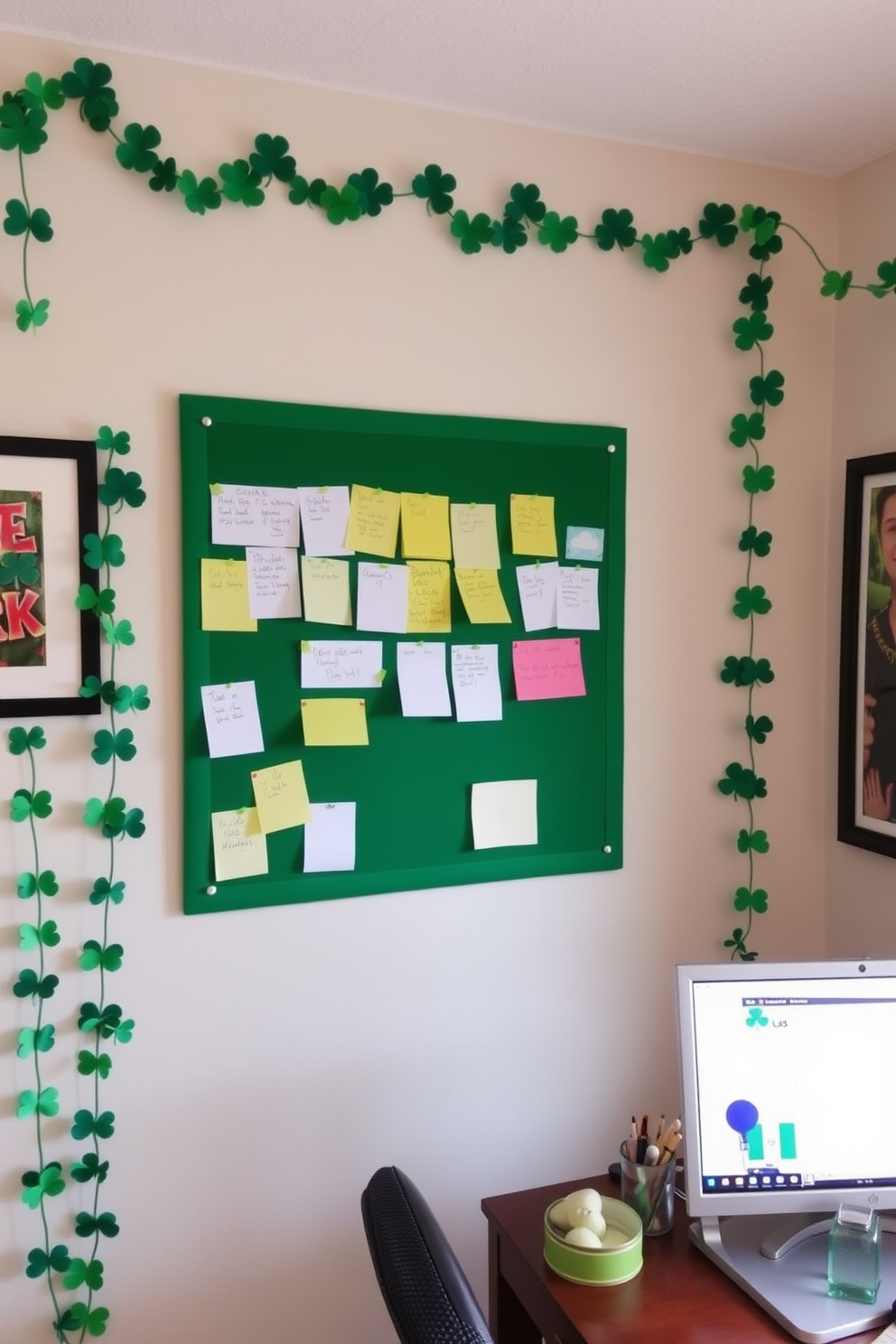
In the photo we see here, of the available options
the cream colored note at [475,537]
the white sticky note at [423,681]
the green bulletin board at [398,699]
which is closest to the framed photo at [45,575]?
the green bulletin board at [398,699]

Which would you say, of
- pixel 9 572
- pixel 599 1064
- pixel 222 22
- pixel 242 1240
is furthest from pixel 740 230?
pixel 242 1240

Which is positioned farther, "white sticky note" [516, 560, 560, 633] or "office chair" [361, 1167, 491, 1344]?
"white sticky note" [516, 560, 560, 633]

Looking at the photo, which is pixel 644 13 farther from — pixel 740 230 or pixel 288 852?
pixel 288 852

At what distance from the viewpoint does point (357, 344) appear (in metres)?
1.83

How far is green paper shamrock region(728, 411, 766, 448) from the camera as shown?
2.12 meters

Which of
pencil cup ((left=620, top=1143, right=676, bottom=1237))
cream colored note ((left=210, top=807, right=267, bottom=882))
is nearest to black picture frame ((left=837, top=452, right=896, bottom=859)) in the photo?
pencil cup ((left=620, top=1143, right=676, bottom=1237))

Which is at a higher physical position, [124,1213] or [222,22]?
[222,22]

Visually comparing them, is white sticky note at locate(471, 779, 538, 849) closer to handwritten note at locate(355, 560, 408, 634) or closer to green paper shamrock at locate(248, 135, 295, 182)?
handwritten note at locate(355, 560, 408, 634)

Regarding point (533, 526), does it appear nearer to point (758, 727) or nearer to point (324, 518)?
point (324, 518)

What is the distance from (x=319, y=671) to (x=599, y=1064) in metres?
1.00

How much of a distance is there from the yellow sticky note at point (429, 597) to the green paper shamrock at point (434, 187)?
632 mm

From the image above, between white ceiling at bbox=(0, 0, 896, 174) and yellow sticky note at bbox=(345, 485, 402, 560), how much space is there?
0.70 m

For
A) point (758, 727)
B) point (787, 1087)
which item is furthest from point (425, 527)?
point (787, 1087)

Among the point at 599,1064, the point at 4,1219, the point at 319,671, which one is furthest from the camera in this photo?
the point at 599,1064
